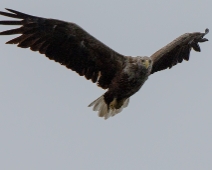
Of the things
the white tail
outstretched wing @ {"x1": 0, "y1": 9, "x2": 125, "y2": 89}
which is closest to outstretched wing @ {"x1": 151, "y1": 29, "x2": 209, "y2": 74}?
the white tail

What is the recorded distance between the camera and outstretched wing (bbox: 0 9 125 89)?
13922 millimetres

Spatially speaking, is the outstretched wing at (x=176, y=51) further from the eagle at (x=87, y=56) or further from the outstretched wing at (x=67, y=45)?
the outstretched wing at (x=67, y=45)

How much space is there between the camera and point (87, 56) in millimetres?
14453

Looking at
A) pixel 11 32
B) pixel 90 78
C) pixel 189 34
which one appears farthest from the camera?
pixel 189 34

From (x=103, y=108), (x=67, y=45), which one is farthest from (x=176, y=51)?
(x=67, y=45)

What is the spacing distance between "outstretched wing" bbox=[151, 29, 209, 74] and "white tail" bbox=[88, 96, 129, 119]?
952mm

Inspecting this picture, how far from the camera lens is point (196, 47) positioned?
53.8ft

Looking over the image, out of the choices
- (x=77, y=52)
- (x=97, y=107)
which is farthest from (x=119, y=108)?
(x=77, y=52)

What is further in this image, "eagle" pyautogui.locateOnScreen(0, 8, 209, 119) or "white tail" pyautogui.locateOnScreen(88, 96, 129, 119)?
"white tail" pyautogui.locateOnScreen(88, 96, 129, 119)

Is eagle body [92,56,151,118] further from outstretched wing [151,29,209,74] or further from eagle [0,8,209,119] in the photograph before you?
outstretched wing [151,29,209,74]

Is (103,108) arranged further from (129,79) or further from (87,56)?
(87,56)

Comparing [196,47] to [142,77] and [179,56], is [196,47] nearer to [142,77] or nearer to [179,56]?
[179,56]

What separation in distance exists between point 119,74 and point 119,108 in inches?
41.2

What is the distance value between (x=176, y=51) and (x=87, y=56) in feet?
7.41
